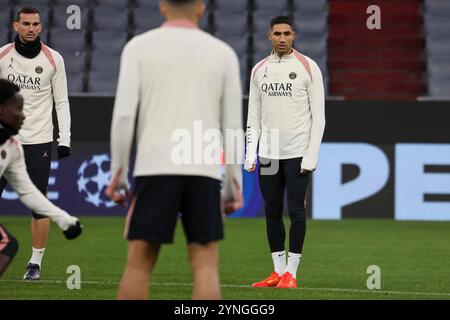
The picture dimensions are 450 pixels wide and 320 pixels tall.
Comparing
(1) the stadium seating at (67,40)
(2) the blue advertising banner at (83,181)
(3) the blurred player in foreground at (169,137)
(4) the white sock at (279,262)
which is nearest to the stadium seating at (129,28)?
(1) the stadium seating at (67,40)

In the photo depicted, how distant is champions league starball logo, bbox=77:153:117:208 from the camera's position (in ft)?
54.7

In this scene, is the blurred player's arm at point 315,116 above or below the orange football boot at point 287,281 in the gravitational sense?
above

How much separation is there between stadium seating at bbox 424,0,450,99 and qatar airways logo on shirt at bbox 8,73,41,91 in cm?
1043

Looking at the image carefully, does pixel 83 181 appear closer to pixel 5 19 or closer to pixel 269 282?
pixel 5 19

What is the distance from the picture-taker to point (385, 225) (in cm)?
1648

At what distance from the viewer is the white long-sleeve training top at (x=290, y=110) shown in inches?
384

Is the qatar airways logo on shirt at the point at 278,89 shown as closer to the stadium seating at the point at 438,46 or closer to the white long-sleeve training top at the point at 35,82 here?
the white long-sleeve training top at the point at 35,82

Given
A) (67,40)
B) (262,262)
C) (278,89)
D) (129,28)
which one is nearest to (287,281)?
(278,89)

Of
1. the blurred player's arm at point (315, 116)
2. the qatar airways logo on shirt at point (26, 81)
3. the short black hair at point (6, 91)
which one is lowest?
the short black hair at point (6, 91)

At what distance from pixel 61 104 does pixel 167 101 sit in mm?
4353

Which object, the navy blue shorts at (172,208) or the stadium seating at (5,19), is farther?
the stadium seating at (5,19)

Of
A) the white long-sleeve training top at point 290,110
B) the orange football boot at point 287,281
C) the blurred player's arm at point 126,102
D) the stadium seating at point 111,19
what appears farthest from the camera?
the stadium seating at point 111,19

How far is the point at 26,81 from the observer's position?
32.9 feet

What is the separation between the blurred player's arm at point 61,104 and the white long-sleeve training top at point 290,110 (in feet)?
5.17
